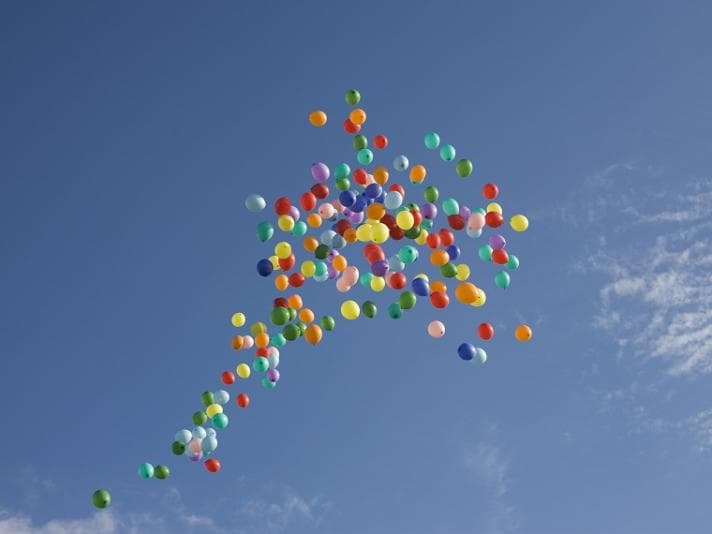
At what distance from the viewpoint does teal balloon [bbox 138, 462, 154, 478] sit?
30.8ft

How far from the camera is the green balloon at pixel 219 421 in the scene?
9844mm

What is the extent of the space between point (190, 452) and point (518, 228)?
15.5ft

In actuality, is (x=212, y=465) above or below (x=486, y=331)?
below

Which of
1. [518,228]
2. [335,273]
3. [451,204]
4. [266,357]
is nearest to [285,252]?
[335,273]

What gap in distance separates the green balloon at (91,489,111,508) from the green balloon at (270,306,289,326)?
106 inches

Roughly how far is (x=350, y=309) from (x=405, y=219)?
1.32 meters

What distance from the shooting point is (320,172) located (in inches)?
389

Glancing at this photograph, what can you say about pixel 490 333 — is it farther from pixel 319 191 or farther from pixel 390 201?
pixel 319 191

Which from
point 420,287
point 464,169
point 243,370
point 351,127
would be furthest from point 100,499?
point 464,169

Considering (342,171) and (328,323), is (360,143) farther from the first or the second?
(328,323)

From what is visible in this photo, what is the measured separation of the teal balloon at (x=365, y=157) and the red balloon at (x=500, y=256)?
186cm

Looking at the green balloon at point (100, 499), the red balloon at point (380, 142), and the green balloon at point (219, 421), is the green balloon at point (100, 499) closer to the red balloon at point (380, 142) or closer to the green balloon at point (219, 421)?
the green balloon at point (219, 421)

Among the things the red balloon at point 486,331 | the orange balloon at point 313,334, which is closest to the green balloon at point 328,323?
the orange balloon at point 313,334

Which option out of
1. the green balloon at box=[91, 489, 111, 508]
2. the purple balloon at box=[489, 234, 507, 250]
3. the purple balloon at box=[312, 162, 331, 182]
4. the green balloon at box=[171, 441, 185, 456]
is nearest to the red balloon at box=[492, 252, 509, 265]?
the purple balloon at box=[489, 234, 507, 250]
